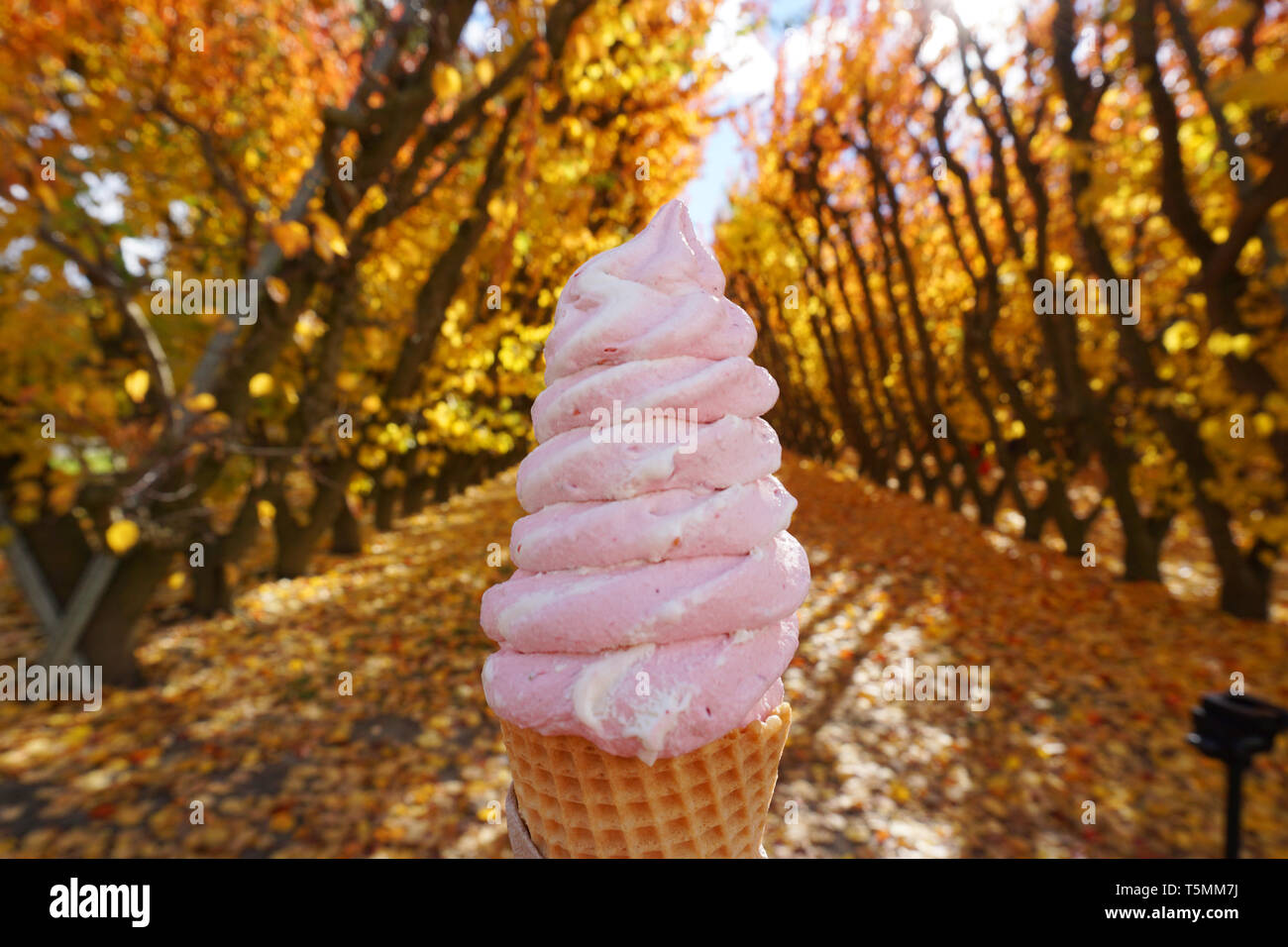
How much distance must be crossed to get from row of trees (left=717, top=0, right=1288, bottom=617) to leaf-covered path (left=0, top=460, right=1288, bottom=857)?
1.88 meters

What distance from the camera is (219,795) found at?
12.9 feet

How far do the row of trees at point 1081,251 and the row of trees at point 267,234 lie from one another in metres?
2.60

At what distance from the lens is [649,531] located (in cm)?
173

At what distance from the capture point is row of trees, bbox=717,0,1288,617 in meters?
4.30

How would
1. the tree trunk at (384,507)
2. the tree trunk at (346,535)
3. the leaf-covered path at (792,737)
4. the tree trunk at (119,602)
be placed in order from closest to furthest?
the leaf-covered path at (792,737), the tree trunk at (119,602), the tree trunk at (346,535), the tree trunk at (384,507)

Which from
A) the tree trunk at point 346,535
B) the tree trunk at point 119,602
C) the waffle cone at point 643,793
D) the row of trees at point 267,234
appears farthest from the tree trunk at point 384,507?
the waffle cone at point 643,793

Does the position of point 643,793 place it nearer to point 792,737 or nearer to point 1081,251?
point 792,737

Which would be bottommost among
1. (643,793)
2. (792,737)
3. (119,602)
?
(792,737)

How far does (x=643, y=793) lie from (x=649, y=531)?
33.5 inches

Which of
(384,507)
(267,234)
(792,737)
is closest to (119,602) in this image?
(267,234)

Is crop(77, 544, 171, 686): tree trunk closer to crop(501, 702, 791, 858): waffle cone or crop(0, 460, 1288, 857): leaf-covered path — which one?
crop(0, 460, 1288, 857): leaf-covered path

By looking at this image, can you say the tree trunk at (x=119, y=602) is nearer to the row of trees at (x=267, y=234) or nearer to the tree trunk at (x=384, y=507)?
the row of trees at (x=267, y=234)

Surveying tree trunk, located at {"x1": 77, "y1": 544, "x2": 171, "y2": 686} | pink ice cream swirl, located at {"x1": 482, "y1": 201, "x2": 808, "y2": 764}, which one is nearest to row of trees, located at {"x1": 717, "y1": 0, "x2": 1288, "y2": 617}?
pink ice cream swirl, located at {"x1": 482, "y1": 201, "x2": 808, "y2": 764}

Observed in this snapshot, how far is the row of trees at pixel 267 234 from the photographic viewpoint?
4.02 metres
